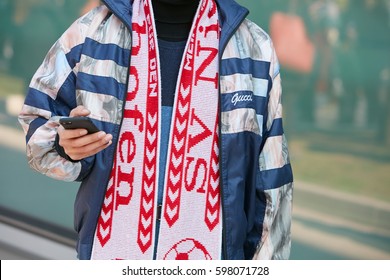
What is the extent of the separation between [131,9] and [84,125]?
0.44 m

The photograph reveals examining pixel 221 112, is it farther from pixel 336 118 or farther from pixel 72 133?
pixel 336 118

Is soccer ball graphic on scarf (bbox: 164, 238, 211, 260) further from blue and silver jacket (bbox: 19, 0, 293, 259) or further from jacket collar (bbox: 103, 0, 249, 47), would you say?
jacket collar (bbox: 103, 0, 249, 47)

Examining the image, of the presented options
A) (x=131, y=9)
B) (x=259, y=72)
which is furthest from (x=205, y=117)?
(x=131, y=9)

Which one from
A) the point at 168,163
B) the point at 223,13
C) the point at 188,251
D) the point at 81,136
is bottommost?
the point at 188,251

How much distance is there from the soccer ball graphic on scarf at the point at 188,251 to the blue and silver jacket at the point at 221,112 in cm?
7

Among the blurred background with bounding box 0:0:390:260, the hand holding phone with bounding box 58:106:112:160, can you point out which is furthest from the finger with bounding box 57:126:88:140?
the blurred background with bounding box 0:0:390:260

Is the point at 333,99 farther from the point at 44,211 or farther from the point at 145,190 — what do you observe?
the point at 44,211

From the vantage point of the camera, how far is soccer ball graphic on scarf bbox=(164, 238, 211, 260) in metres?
2.21

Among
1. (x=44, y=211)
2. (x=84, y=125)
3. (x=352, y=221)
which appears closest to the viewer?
(x=84, y=125)

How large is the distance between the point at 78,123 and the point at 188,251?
0.54 m

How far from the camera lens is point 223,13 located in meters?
2.26

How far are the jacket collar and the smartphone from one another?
0.36m

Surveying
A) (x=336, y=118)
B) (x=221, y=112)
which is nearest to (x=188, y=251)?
(x=221, y=112)

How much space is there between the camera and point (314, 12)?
366 centimetres
